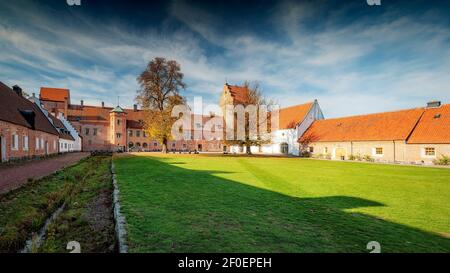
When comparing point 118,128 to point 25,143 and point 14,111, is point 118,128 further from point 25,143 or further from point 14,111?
point 14,111

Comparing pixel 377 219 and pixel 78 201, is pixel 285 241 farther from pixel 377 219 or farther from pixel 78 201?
pixel 78 201

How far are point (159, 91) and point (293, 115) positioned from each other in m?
22.8

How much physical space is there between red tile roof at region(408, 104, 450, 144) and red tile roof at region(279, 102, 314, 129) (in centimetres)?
1590

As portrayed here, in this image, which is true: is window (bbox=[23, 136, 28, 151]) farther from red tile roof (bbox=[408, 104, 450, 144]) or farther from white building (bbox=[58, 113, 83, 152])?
red tile roof (bbox=[408, 104, 450, 144])

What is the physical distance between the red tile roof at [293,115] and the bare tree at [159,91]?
58.5 ft

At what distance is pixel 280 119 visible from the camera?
149 ft

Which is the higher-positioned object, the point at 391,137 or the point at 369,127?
the point at 369,127

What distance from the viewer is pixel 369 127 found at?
107 feet

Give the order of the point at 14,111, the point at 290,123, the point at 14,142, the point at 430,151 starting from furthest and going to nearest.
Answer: the point at 290,123
the point at 430,151
the point at 14,111
the point at 14,142

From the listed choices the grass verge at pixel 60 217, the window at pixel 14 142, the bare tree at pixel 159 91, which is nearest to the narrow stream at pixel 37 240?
the grass verge at pixel 60 217

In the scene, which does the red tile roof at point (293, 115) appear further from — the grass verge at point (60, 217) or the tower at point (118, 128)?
the tower at point (118, 128)

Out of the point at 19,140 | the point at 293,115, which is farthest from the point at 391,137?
the point at 19,140
